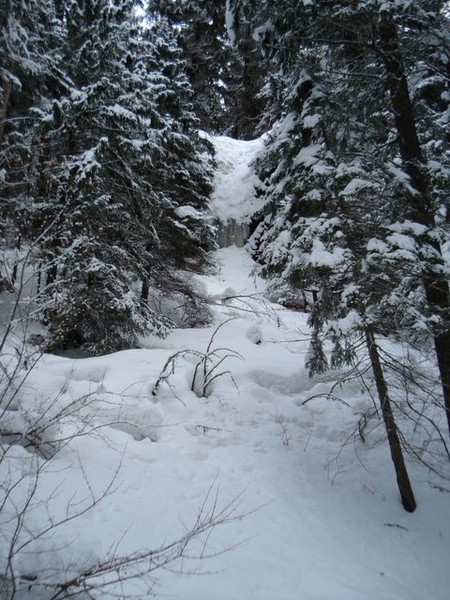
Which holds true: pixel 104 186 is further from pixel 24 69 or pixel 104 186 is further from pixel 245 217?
pixel 24 69

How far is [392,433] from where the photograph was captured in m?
4.73

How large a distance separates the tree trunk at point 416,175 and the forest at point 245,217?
30 millimetres

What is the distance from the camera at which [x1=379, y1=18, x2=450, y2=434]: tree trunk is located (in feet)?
16.1

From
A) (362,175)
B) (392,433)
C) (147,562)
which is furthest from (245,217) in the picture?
(147,562)

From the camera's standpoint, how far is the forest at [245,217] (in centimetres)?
442

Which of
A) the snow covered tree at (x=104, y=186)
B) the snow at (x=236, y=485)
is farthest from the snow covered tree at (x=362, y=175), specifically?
the snow covered tree at (x=104, y=186)

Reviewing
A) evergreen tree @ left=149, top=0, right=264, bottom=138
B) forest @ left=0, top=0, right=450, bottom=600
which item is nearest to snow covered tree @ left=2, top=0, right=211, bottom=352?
forest @ left=0, top=0, right=450, bottom=600

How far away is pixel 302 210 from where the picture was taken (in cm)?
572

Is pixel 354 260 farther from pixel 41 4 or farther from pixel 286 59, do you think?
pixel 41 4

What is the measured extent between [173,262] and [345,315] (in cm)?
738

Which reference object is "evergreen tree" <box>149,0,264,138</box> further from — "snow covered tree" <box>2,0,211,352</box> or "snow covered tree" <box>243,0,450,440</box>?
"snow covered tree" <box>243,0,450,440</box>

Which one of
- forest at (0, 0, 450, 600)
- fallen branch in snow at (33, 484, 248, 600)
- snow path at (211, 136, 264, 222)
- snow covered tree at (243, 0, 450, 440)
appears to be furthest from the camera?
snow path at (211, 136, 264, 222)

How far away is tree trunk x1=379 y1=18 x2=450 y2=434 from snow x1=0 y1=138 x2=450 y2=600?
1.43 m

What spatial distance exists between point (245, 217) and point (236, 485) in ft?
16.2
